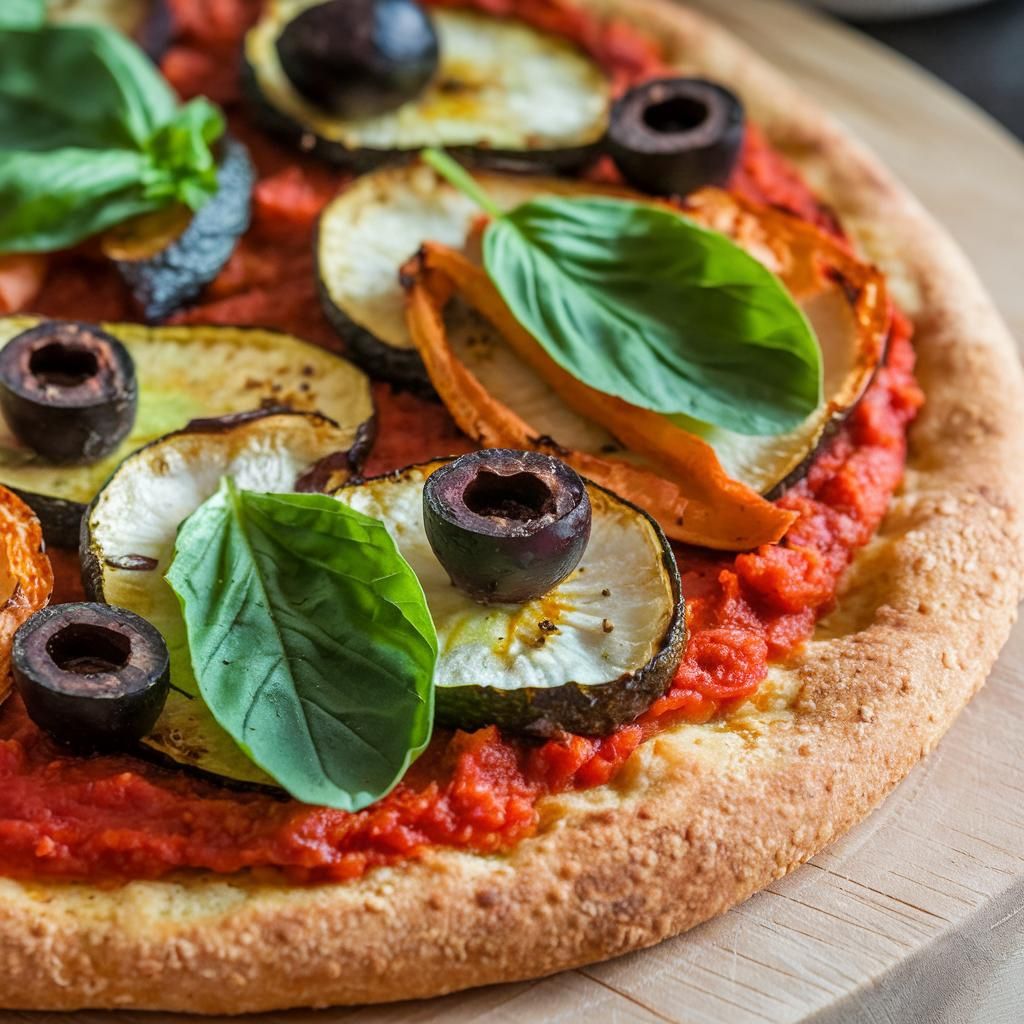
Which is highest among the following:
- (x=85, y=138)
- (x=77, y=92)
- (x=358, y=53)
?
(x=358, y=53)

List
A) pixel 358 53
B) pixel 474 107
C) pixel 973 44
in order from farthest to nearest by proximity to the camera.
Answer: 1. pixel 973 44
2. pixel 474 107
3. pixel 358 53

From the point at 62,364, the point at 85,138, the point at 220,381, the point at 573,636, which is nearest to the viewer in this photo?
the point at 573,636

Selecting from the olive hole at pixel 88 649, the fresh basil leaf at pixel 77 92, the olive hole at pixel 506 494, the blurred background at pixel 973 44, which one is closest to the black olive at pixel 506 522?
the olive hole at pixel 506 494

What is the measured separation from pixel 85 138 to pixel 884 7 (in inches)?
175

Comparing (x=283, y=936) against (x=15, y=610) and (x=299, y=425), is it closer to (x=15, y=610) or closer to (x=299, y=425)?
(x=15, y=610)

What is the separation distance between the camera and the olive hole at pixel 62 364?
4570 mm

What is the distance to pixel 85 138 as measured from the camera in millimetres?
5512

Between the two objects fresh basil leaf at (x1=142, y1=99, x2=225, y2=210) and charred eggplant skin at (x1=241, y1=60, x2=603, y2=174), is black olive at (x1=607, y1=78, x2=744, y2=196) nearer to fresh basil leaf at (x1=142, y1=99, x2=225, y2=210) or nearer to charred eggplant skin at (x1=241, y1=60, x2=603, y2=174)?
charred eggplant skin at (x1=241, y1=60, x2=603, y2=174)

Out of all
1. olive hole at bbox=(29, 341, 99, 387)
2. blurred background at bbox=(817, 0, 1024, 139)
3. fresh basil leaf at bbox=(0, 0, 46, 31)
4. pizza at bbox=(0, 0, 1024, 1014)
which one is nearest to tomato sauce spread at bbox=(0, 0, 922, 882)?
pizza at bbox=(0, 0, 1024, 1014)

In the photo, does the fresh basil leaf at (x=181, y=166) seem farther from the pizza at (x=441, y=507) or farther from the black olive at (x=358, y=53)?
the black olive at (x=358, y=53)

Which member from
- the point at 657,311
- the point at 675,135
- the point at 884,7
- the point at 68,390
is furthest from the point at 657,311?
the point at 884,7

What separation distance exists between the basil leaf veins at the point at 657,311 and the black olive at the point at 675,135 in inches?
22.4

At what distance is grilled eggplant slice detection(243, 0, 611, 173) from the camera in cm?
580

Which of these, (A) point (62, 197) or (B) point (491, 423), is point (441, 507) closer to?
(B) point (491, 423)
